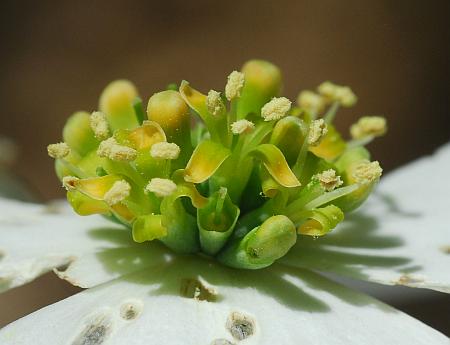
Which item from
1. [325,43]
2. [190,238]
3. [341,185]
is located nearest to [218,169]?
[190,238]

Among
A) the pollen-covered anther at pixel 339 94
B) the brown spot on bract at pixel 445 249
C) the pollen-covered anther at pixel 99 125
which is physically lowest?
the pollen-covered anther at pixel 99 125

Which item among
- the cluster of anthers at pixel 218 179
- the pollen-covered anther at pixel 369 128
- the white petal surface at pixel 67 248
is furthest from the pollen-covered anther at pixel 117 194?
the pollen-covered anther at pixel 369 128

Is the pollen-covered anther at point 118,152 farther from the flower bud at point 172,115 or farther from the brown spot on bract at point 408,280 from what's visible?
the brown spot on bract at point 408,280

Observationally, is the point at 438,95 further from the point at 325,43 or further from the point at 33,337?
the point at 33,337

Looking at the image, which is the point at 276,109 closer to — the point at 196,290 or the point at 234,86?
the point at 234,86

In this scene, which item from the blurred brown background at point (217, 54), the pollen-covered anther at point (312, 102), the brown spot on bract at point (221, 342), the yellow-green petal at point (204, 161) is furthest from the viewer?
the blurred brown background at point (217, 54)

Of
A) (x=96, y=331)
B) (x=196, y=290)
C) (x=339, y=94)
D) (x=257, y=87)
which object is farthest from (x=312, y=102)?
(x=96, y=331)
